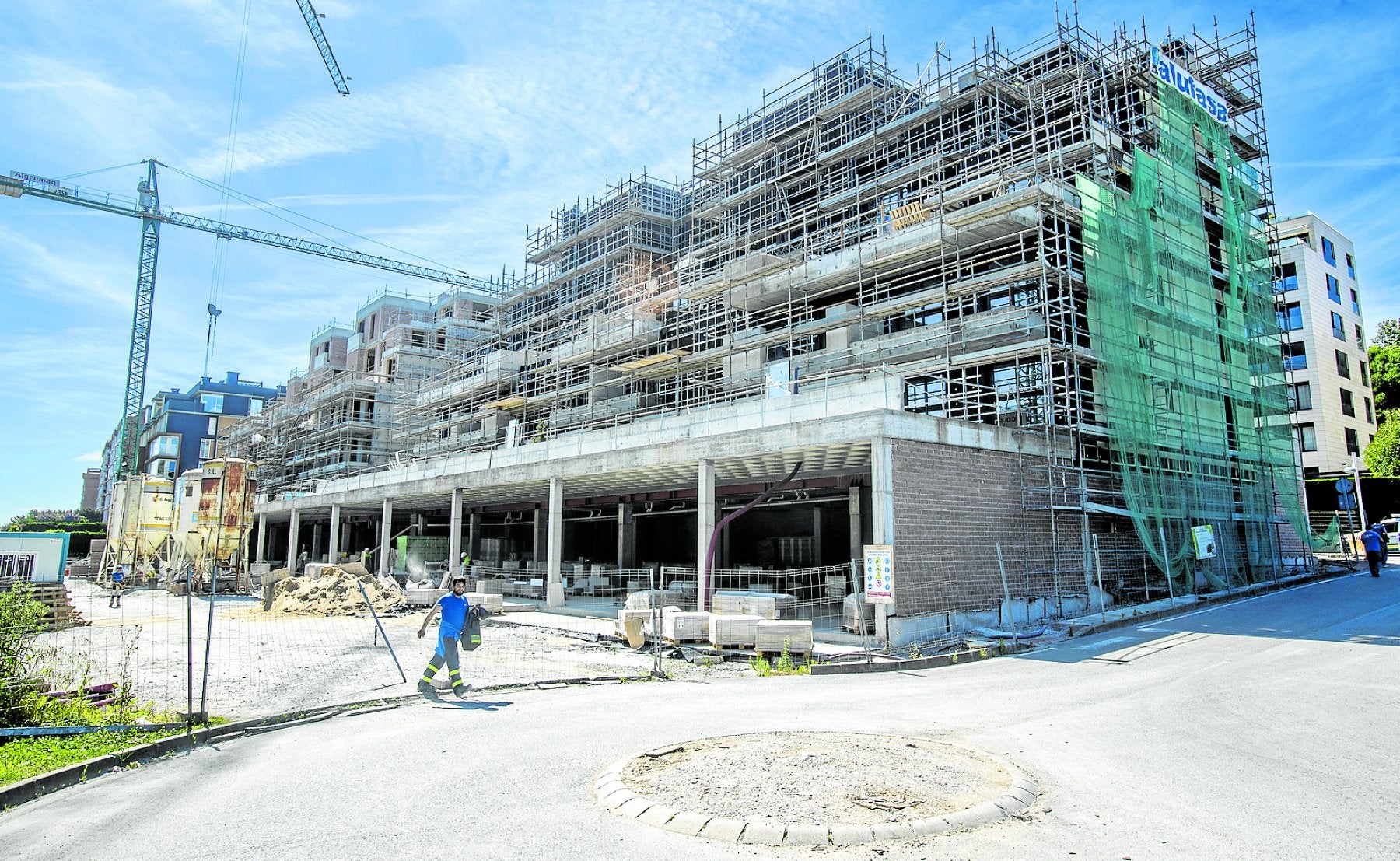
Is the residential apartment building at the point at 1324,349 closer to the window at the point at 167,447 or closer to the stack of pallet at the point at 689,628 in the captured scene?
the stack of pallet at the point at 689,628

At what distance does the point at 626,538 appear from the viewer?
108ft

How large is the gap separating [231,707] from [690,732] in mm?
5846

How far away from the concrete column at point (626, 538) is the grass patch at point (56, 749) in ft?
78.1

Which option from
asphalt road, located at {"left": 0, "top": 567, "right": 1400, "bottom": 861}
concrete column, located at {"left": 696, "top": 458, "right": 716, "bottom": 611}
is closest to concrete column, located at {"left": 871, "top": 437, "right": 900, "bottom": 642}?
asphalt road, located at {"left": 0, "top": 567, "right": 1400, "bottom": 861}

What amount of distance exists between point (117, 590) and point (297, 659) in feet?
65.3

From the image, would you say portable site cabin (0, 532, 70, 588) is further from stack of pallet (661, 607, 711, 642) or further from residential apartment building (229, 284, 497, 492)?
residential apartment building (229, 284, 497, 492)

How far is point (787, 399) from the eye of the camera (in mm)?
20891

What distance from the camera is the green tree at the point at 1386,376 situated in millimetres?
51406

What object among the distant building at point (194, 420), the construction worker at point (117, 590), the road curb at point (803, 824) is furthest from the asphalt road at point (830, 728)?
the distant building at point (194, 420)

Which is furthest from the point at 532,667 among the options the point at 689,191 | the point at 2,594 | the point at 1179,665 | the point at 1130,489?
the point at 689,191

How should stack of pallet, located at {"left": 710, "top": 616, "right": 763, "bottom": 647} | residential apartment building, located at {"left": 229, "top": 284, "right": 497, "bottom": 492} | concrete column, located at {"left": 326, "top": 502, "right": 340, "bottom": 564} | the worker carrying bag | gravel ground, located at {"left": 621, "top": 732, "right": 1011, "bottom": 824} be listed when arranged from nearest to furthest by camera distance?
gravel ground, located at {"left": 621, "top": 732, "right": 1011, "bottom": 824}, the worker carrying bag, stack of pallet, located at {"left": 710, "top": 616, "right": 763, "bottom": 647}, concrete column, located at {"left": 326, "top": 502, "right": 340, "bottom": 564}, residential apartment building, located at {"left": 229, "top": 284, "right": 497, "bottom": 492}

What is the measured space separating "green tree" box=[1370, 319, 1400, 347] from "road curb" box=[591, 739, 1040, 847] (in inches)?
2587

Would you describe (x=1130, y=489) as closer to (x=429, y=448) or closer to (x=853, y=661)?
(x=853, y=661)

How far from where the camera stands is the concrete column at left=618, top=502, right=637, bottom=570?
32031 millimetres
